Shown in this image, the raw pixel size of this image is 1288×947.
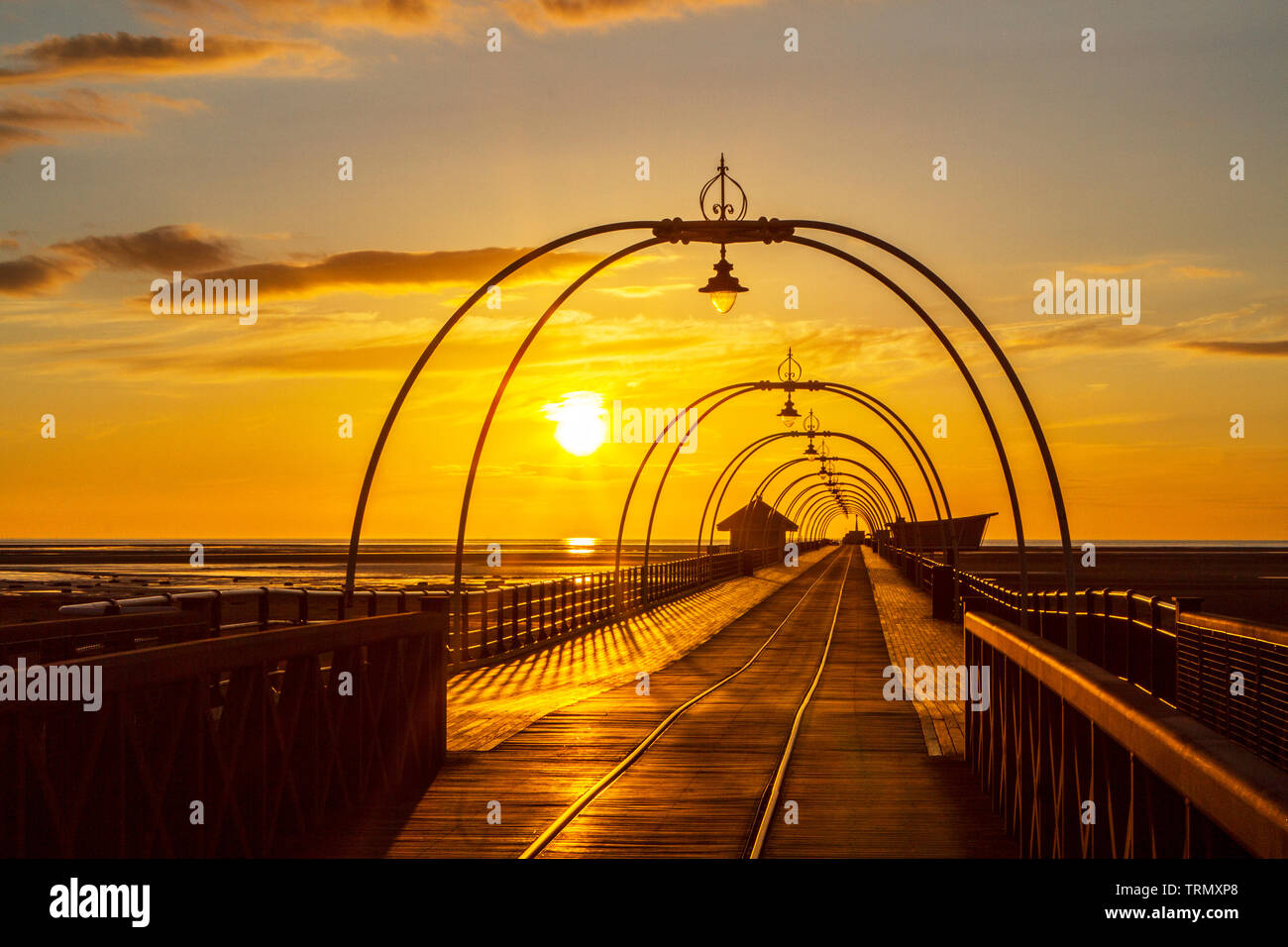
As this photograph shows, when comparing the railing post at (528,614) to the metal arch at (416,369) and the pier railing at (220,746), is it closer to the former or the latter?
the metal arch at (416,369)

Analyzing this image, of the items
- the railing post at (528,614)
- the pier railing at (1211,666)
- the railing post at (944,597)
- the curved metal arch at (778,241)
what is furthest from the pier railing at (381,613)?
the railing post at (944,597)

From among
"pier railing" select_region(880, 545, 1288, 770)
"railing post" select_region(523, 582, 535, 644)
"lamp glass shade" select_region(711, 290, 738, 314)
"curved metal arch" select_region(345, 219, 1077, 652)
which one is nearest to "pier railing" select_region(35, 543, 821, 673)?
"railing post" select_region(523, 582, 535, 644)

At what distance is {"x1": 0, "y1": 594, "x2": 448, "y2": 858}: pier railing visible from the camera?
569 centimetres

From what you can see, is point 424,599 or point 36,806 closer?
point 36,806

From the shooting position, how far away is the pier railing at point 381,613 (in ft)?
39.3

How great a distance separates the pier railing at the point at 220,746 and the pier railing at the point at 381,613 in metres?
2.25

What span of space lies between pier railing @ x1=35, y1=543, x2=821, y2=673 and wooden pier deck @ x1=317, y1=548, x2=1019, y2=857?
7.97 feet

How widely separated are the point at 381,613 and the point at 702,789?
648 inches

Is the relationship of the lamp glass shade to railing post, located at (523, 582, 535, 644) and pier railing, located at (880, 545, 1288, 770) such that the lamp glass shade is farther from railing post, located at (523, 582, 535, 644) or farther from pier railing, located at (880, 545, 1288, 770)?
railing post, located at (523, 582, 535, 644)

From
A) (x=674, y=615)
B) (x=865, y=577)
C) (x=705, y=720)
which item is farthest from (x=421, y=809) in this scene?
(x=865, y=577)
